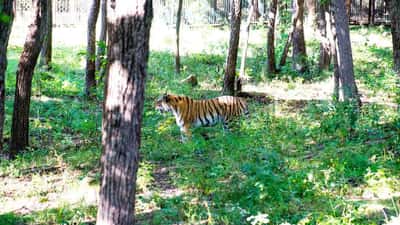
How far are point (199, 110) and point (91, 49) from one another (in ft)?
12.7

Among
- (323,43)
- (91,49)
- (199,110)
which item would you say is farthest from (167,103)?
(323,43)

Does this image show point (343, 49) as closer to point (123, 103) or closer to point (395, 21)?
point (395, 21)

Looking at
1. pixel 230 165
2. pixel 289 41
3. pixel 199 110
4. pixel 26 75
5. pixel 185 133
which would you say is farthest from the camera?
pixel 289 41

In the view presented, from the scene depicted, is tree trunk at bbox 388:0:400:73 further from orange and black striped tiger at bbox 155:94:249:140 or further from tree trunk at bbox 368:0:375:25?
tree trunk at bbox 368:0:375:25

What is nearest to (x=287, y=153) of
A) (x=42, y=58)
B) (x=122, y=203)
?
(x=122, y=203)

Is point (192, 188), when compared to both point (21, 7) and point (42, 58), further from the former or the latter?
point (21, 7)

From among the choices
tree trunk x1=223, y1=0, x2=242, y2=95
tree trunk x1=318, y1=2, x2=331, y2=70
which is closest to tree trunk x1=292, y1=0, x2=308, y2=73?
tree trunk x1=318, y1=2, x2=331, y2=70

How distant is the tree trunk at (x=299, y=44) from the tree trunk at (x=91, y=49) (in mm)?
7091

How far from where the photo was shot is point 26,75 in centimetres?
1045

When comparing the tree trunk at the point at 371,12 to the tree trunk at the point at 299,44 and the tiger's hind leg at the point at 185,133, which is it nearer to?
the tree trunk at the point at 299,44

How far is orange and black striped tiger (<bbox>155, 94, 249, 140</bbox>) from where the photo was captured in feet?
41.7

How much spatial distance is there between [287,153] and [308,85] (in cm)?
842

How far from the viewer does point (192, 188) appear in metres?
8.66

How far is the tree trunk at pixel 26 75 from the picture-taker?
1016cm
